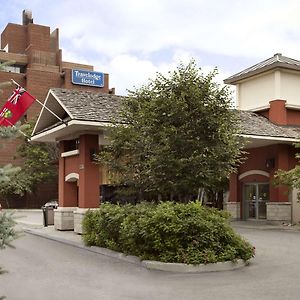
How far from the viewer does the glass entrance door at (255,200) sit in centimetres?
2631

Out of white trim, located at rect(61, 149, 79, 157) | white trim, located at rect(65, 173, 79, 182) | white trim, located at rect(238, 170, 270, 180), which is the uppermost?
white trim, located at rect(61, 149, 79, 157)

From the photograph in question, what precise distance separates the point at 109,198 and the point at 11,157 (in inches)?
1350

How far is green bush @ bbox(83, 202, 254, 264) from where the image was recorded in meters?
11.2

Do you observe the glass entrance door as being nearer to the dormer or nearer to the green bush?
the dormer

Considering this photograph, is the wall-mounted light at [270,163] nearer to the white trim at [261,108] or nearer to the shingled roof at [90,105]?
the white trim at [261,108]

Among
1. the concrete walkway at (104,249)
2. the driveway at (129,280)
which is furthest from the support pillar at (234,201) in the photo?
the driveway at (129,280)

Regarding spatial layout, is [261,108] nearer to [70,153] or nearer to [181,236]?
[70,153]

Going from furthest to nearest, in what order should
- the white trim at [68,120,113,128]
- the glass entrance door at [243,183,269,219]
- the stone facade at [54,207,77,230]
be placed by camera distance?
the glass entrance door at [243,183,269,219] → the stone facade at [54,207,77,230] → the white trim at [68,120,113,128]

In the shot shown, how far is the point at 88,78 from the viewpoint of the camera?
63.8m

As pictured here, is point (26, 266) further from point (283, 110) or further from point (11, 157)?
point (11, 157)

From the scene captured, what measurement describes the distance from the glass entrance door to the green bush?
46.7ft

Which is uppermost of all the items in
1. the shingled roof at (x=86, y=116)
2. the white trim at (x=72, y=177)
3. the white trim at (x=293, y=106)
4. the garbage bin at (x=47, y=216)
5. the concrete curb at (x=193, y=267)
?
the white trim at (x=293, y=106)

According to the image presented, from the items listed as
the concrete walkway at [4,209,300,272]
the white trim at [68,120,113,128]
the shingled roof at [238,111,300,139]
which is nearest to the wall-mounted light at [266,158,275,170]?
the shingled roof at [238,111,300,139]

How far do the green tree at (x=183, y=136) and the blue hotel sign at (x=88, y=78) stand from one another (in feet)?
162
